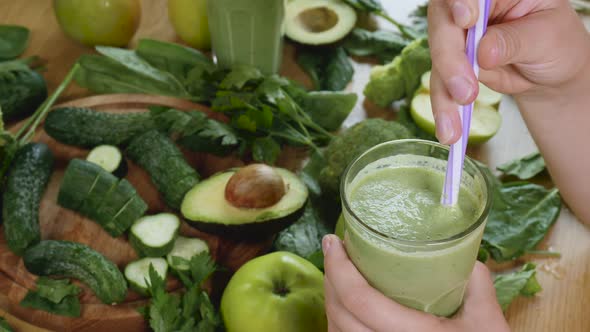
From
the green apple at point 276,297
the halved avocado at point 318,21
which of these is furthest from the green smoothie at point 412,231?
the halved avocado at point 318,21

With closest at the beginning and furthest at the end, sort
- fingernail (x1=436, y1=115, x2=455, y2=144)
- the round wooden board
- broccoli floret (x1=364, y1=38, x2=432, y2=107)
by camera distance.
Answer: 1. fingernail (x1=436, y1=115, x2=455, y2=144)
2. the round wooden board
3. broccoli floret (x1=364, y1=38, x2=432, y2=107)

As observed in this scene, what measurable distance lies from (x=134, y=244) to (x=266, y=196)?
0.28 meters

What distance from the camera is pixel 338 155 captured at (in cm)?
132

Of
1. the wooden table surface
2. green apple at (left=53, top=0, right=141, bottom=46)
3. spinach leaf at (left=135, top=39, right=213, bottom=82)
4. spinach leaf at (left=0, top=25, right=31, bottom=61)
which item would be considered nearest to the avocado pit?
the wooden table surface

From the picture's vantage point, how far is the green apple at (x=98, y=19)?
5.54 feet

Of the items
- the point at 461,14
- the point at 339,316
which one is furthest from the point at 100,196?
the point at 461,14

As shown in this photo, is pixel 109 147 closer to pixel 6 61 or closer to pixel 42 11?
pixel 6 61

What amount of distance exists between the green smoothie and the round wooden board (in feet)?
1.46

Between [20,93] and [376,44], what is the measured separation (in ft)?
3.02

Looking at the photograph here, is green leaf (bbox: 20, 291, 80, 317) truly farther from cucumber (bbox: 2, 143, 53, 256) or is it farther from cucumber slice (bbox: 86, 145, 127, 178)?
cucumber slice (bbox: 86, 145, 127, 178)

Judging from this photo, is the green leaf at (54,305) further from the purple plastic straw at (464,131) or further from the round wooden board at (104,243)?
the purple plastic straw at (464,131)

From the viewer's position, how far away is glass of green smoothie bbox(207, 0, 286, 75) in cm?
155

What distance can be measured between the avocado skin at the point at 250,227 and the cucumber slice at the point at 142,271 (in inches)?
4.1

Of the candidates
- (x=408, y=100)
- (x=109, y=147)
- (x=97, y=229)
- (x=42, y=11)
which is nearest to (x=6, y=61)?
(x=42, y=11)
